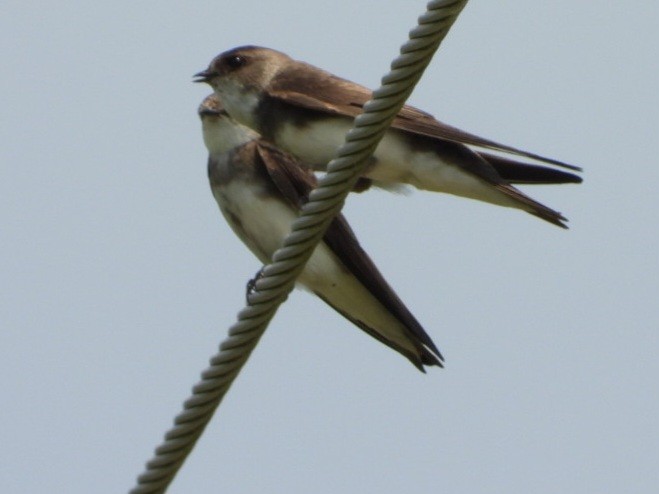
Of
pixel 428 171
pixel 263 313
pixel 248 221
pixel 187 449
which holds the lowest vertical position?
pixel 187 449

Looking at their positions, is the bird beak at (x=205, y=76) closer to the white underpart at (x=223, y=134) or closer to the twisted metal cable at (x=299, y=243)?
the white underpart at (x=223, y=134)

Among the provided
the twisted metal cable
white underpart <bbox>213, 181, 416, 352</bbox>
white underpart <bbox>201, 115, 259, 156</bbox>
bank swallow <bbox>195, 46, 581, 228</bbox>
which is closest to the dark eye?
bank swallow <bbox>195, 46, 581, 228</bbox>

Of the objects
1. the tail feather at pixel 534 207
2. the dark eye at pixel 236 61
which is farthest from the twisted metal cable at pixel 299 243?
the dark eye at pixel 236 61

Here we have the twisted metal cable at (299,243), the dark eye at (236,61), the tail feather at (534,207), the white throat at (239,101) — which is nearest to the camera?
the twisted metal cable at (299,243)

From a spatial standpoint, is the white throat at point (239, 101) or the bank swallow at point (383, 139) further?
the white throat at point (239, 101)

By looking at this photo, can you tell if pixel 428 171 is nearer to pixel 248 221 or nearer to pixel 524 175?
pixel 524 175

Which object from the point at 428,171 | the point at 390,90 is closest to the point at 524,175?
the point at 428,171
